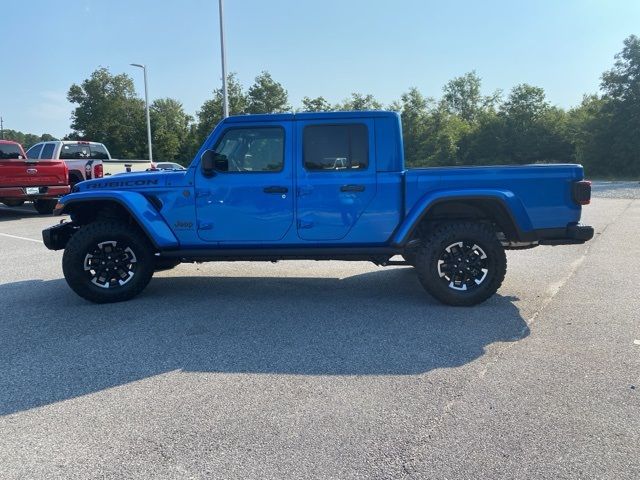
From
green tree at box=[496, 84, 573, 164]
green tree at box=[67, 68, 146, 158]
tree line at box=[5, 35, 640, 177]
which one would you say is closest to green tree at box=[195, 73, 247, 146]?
tree line at box=[5, 35, 640, 177]

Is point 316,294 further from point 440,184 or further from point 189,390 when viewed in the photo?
point 189,390

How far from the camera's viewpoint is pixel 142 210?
18.5 feet

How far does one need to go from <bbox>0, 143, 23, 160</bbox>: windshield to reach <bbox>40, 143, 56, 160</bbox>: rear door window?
68.9 inches

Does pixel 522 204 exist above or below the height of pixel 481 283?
above

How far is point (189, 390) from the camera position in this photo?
363 cm

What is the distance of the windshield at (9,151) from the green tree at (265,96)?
27332 mm

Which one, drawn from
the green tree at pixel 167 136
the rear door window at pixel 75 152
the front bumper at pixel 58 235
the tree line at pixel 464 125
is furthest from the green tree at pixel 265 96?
the front bumper at pixel 58 235

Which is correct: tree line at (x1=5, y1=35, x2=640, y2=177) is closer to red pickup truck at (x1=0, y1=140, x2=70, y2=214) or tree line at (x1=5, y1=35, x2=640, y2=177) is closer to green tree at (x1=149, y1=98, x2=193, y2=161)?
green tree at (x1=149, y1=98, x2=193, y2=161)

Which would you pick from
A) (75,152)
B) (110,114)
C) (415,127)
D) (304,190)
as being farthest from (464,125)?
(304,190)

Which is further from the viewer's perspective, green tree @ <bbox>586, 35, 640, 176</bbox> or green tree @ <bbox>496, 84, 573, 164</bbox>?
green tree @ <bbox>496, 84, 573, 164</bbox>

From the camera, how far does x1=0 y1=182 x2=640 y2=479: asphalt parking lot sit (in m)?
2.80

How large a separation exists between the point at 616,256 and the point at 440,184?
15.6ft

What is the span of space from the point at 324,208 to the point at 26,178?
11.6 meters

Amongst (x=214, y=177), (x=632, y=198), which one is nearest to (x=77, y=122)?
(x=632, y=198)
